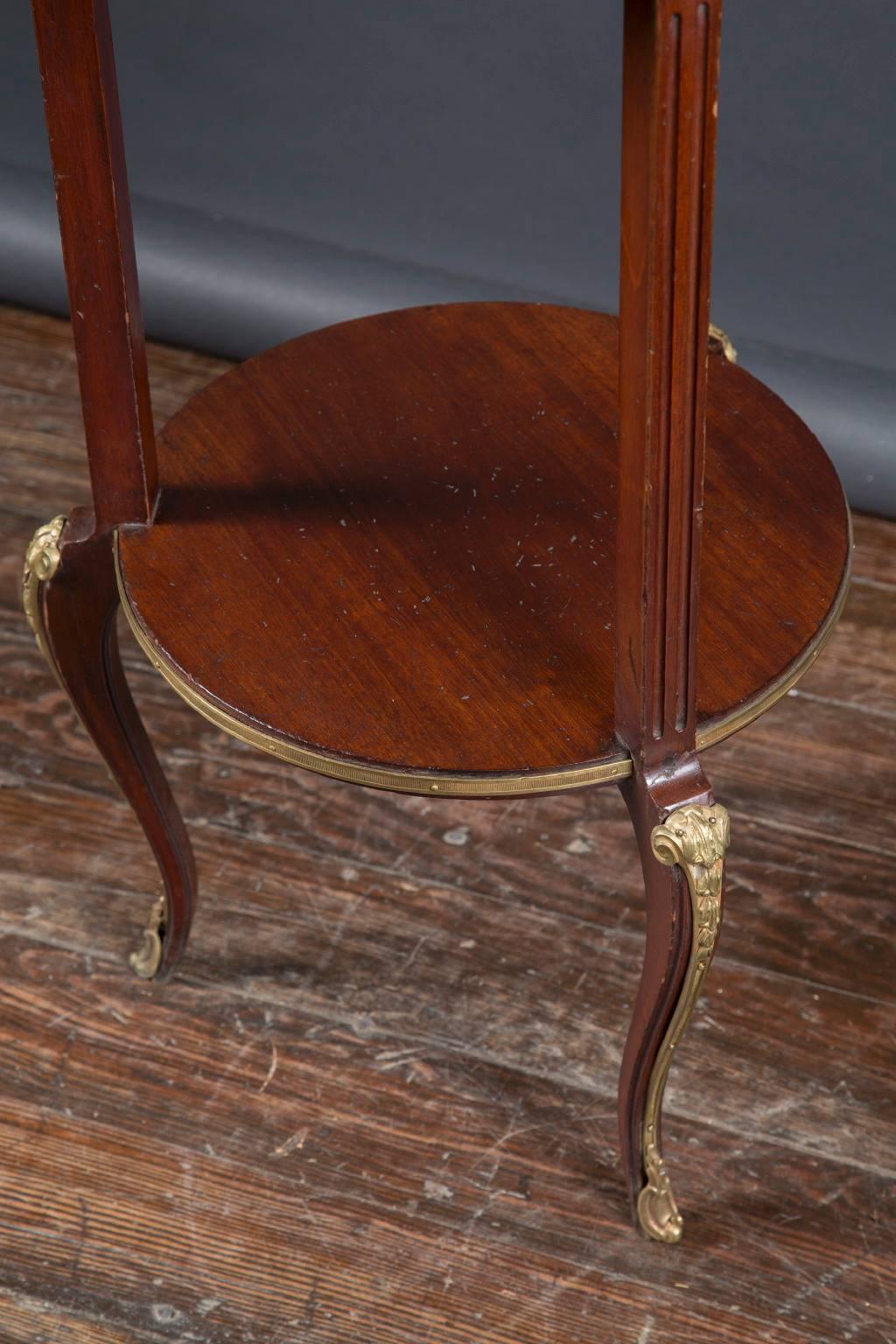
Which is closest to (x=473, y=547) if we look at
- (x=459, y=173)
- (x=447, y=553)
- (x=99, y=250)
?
(x=447, y=553)

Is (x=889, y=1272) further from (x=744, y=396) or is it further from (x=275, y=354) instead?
(x=275, y=354)

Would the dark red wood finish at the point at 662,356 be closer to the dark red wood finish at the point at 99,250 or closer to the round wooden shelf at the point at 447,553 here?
the round wooden shelf at the point at 447,553

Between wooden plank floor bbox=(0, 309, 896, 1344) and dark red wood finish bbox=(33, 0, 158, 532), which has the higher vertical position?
dark red wood finish bbox=(33, 0, 158, 532)

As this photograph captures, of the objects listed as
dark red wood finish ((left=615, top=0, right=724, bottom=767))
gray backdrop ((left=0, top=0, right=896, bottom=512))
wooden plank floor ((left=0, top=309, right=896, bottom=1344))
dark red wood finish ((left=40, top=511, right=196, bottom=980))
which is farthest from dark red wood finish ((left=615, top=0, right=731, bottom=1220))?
gray backdrop ((left=0, top=0, right=896, bottom=512))

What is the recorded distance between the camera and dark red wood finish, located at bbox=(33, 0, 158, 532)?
3.26 feet

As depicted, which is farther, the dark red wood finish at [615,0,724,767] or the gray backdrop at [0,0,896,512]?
the gray backdrop at [0,0,896,512]

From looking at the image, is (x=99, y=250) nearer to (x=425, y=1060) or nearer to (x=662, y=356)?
(x=662, y=356)

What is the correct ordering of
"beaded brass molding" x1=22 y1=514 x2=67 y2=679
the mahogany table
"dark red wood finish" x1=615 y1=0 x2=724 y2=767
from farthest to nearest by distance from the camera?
1. "beaded brass molding" x1=22 y1=514 x2=67 y2=679
2. the mahogany table
3. "dark red wood finish" x1=615 y1=0 x2=724 y2=767

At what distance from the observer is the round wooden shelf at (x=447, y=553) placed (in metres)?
1.02

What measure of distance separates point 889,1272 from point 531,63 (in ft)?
4.27

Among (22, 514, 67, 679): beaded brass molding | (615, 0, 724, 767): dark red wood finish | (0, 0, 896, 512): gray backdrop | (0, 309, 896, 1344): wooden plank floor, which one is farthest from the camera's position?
(0, 0, 896, 512): gray backdrop

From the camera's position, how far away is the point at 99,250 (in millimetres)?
1062

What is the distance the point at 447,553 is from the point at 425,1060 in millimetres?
489

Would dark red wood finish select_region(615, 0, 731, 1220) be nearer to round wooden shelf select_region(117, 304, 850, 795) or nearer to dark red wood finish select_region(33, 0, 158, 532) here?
round wooden shelf select_region(117, 304, 850, 795)
